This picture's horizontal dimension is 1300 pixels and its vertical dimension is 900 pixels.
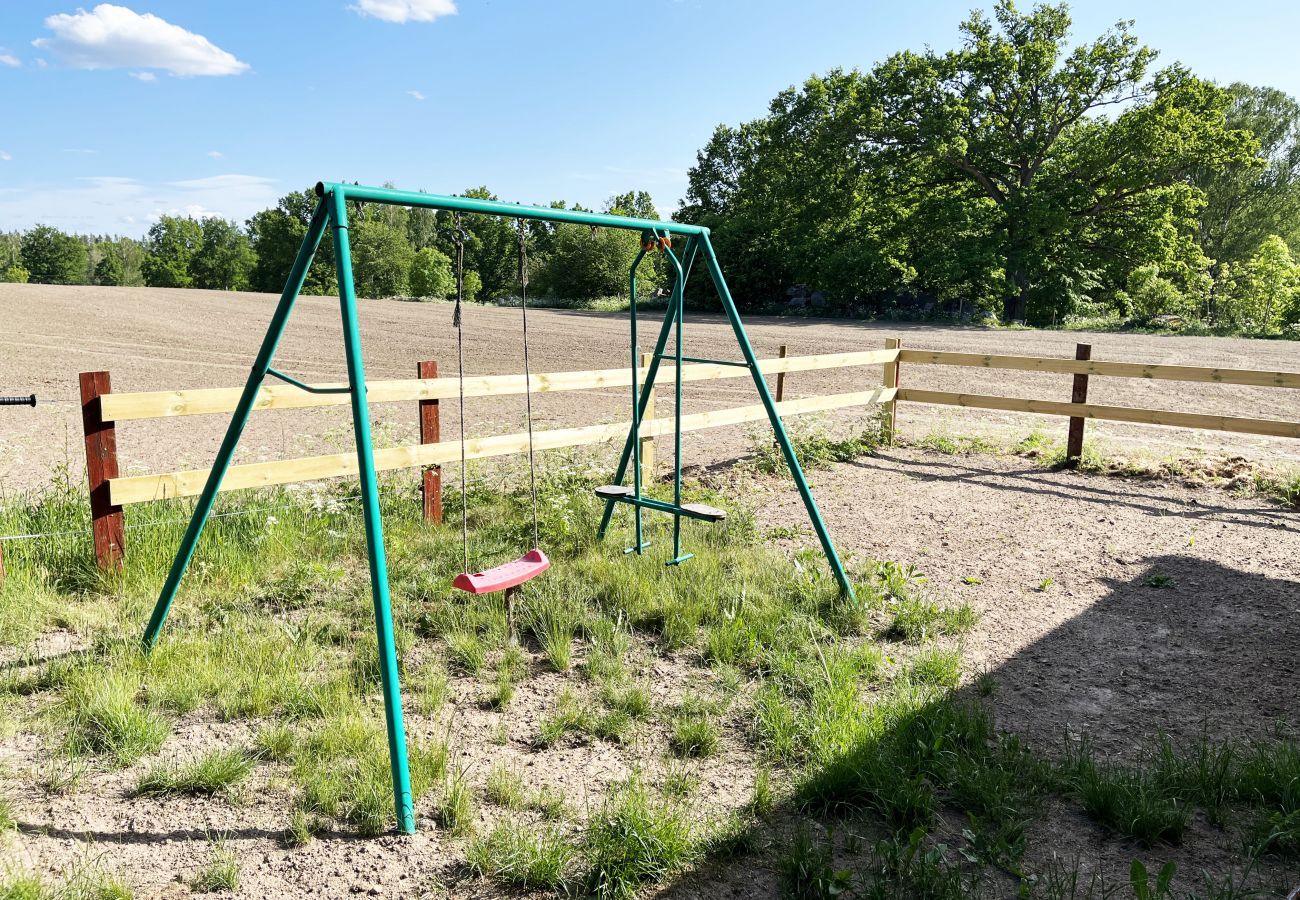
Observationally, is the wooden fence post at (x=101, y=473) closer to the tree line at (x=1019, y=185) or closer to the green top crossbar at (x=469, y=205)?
the green top crossbar at (x=469, y=205)

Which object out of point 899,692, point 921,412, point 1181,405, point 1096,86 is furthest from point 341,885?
point 1096,86

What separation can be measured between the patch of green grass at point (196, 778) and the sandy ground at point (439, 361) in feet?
9.49

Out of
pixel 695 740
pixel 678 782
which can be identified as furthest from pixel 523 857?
pixel 695 740

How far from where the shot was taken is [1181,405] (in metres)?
12.6

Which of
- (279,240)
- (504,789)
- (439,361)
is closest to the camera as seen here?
(504,789)

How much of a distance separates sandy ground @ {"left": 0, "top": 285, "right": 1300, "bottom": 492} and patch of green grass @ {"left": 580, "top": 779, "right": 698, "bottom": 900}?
13.5 feet

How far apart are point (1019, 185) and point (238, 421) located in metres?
29.7

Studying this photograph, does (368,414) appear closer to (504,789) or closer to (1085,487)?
(504,789)

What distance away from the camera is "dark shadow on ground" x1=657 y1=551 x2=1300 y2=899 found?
2.67m

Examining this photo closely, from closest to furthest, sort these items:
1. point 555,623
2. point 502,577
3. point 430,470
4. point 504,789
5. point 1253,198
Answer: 1. point 504,789
2. point 502,577
3. point 555,623
4. point 430,470
5. point 1253,198

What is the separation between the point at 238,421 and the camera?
3666 mm

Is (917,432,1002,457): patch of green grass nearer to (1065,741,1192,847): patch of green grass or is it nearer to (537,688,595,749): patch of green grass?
(1065,741,1192,847): patch of green grass

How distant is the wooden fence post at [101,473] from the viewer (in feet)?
15.3

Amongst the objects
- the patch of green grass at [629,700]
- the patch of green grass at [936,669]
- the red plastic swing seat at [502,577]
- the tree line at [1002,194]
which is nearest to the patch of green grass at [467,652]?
the red plastic swing seat at [502,577]
